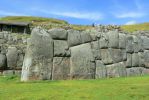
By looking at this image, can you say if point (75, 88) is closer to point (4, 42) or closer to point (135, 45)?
point (135, 45)

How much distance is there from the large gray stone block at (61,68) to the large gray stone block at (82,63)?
274 mm

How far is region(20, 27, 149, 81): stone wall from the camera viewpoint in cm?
2245

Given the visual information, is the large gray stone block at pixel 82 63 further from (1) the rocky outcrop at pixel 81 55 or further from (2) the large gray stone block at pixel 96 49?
(2) the large gray stone block at pixel 96 49

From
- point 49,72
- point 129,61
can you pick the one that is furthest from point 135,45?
point 49,72

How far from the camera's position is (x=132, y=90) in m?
17.2

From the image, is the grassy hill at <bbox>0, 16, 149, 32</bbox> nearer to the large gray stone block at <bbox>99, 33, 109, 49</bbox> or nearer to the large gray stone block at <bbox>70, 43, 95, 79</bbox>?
the large gray stone block at <bbox>99, 33, 109, 49</bbox>

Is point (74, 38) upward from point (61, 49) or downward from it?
upward

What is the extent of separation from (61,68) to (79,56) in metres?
1.50

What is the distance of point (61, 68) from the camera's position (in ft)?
75.8

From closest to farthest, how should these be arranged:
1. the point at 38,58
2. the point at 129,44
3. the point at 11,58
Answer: the point at 38,58 → the point at 129,44 → the point at 11,58

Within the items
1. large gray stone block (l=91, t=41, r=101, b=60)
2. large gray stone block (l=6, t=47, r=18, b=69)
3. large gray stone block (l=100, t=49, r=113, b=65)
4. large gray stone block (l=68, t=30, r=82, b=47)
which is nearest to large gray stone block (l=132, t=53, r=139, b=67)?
large gray stone block (l=100, t=49, r=113, b=65)

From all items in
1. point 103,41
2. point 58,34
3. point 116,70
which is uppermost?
point 58,34

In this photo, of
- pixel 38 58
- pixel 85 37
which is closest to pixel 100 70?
pixel 85 37

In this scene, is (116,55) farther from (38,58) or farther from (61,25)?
(61,25)
